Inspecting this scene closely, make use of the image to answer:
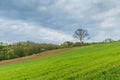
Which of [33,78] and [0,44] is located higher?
[0,44]

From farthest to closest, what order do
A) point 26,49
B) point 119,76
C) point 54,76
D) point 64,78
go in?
1. point 26,49
2. point 54,76
3. point 64,78
4. point 119,76

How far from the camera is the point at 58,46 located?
75875mm

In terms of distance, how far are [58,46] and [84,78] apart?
5693cm

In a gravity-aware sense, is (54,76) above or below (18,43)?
below

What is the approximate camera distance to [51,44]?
7756 cm

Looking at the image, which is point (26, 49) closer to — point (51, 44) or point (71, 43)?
point (51, 44)

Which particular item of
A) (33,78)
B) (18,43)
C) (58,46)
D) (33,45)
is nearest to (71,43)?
(58,46)

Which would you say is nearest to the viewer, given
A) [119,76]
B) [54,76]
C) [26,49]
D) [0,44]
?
[119,76]

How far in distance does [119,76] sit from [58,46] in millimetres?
57680

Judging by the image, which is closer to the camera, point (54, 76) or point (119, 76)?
point (119, 76)

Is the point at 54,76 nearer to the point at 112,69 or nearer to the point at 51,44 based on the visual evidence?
the point at 112,69

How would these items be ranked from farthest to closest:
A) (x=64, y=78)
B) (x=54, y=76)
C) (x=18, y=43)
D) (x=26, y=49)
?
(x=18, y=43)
(x=26, y=49)
(x=54, y=76)
(x=64, y=78)

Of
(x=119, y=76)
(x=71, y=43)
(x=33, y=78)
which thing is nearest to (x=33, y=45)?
(x=71, y=43)

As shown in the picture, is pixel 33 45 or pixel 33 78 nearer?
pixel 33 78
